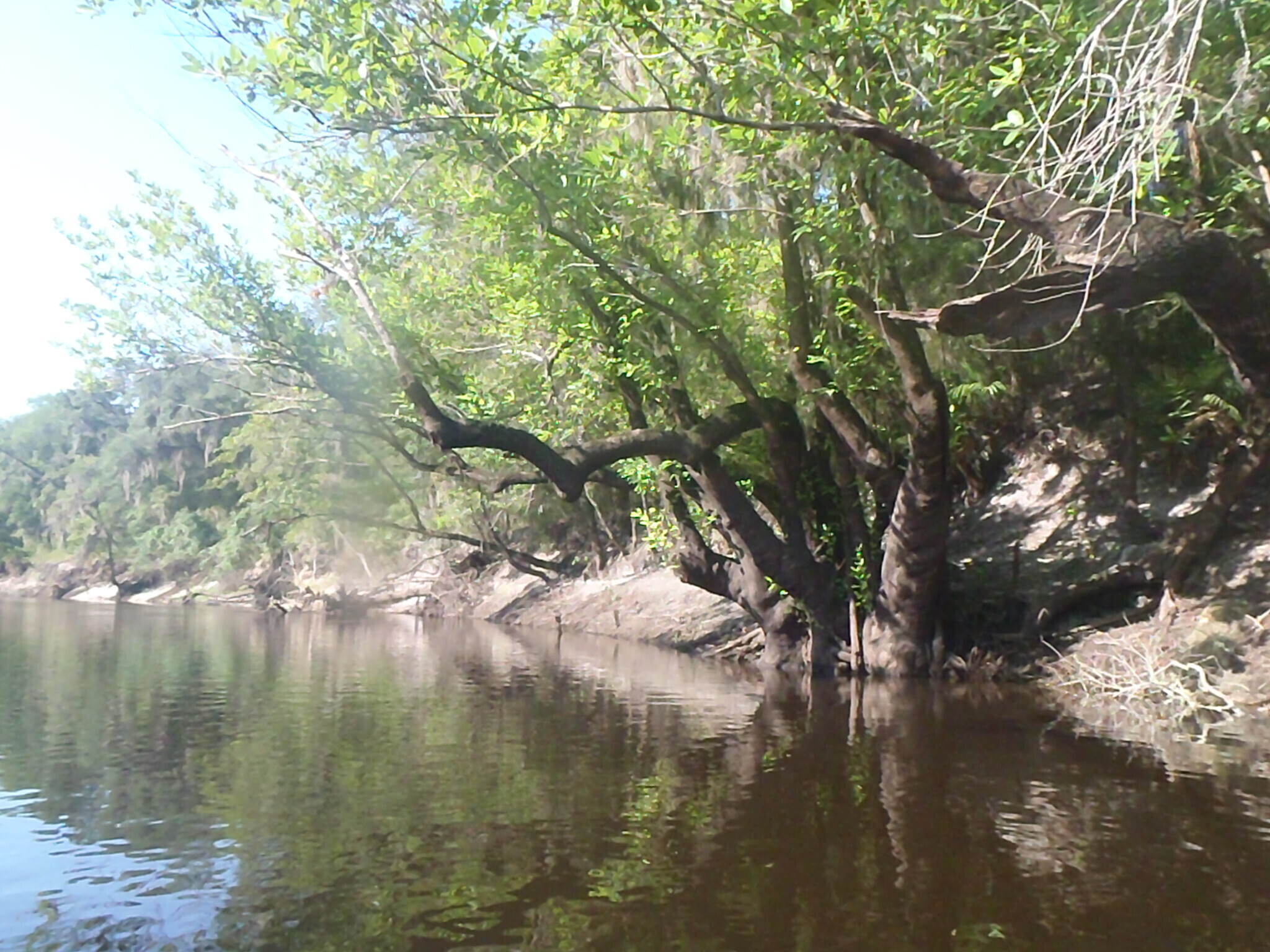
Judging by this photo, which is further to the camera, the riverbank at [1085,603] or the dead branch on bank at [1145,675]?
the riverbank at [1085,603]

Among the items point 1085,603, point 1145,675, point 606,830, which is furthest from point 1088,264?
point 1085,603

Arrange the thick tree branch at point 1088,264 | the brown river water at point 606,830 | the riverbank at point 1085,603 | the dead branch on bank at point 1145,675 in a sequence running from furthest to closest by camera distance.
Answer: the riverbank at point 1085,603 < the dead branch on bank at point 1145,675 < the thick tree branch at point 1088,264 < the brown river water at point 606,830

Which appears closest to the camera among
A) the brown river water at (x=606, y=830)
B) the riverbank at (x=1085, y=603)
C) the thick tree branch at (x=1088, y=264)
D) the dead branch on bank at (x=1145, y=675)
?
the brown river water at (x=606, y=830)

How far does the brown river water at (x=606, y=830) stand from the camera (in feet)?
14.5

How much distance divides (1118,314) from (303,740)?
39.1 ft

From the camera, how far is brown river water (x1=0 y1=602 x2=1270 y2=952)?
175 inches

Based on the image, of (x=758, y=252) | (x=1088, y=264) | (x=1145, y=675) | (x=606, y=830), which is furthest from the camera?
(x=758, y=252)

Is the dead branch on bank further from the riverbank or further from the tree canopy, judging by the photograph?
the tree canopy

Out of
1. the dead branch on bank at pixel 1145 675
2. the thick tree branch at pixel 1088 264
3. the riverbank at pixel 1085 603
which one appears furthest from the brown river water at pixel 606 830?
the thick tree branch at pixel 1088 264

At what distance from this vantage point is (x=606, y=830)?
5.99 m

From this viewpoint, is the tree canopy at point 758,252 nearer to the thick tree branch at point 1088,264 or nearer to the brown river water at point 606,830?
the thick tree branch at point 1088,264

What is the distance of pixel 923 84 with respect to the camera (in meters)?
9.93

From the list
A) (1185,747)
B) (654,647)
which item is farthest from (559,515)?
(1185,747)

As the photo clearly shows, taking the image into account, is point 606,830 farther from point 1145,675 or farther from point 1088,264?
point 1145,675
